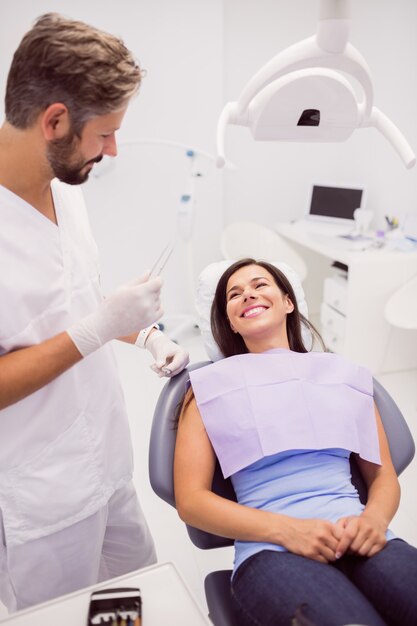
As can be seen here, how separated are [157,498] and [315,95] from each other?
1.54 meters

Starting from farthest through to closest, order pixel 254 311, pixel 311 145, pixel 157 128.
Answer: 1. pixel 311 145
2. pixel 157 128
3. pixel 254 311

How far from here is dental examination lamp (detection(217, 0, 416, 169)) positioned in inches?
30.4

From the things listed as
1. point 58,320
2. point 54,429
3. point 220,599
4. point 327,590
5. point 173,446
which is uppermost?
point 58,320

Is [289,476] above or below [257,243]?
below

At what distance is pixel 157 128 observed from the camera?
3064mm

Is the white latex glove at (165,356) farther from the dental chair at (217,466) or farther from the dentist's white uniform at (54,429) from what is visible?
the dentist's white uniform at (54,429)

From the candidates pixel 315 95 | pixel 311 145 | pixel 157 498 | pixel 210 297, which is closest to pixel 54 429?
pixel 210 297

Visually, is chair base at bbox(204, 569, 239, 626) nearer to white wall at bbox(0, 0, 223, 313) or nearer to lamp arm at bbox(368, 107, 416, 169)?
lamp arm at bbox(368, 107, 416, 169)

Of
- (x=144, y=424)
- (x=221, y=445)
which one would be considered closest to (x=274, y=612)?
(x=221, y=445)

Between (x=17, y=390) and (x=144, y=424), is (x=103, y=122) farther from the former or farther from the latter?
(x=144, y=424)

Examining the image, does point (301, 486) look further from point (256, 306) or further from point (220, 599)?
point (256, 306)

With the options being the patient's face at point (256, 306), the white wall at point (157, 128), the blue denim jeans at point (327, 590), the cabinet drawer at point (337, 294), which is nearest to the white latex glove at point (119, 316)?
the patient's face at point (256, 306)

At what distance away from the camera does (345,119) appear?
94 centimetres

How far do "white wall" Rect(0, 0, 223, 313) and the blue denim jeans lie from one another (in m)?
2.53
